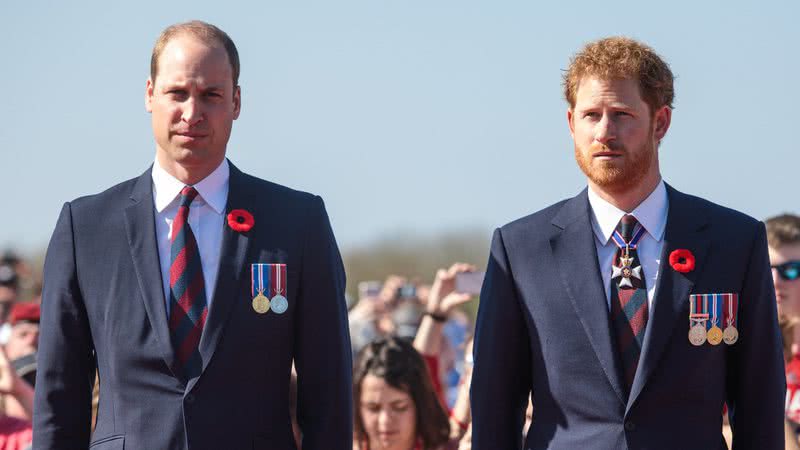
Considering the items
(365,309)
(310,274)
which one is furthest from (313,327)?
(365,309)

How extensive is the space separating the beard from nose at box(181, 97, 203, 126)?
133cm

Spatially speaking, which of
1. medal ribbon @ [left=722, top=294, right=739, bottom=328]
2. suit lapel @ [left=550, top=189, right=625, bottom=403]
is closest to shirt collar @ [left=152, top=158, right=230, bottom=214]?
suit lapel @ [left=550, top=189, right=625, bottom=403]

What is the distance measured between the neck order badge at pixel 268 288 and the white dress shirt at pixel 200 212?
151mm

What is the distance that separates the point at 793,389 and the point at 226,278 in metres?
4.12

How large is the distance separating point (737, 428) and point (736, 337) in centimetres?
34

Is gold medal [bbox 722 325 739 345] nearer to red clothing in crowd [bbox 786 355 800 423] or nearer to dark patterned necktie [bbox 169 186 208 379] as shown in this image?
dark patterned necktie [bbox 169 186 208 379]

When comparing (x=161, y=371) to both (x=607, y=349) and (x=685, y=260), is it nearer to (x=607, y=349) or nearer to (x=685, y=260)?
(x=607, y=349)

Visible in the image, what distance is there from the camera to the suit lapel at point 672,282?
17.0 ft

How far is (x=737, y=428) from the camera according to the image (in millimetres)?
5375

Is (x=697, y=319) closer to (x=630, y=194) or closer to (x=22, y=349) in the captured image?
(x=630, y=194)

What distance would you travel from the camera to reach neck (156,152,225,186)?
5.33 metres

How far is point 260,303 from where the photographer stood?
524 centimetres

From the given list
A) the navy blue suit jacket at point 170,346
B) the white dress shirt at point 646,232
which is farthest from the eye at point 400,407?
the white dress shirt at point 646,232

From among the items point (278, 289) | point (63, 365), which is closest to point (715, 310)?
point (278, 289)
